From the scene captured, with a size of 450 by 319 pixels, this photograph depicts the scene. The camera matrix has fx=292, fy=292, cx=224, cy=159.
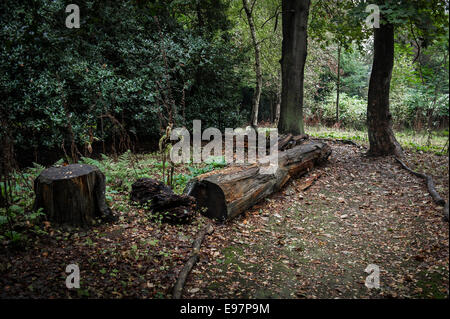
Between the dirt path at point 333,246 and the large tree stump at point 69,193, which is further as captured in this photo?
the large tree stump at point 69,193

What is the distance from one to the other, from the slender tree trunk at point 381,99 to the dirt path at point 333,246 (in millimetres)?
1664

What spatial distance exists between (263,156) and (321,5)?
6989 mm

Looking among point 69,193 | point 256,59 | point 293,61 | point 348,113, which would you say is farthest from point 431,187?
point 348,113

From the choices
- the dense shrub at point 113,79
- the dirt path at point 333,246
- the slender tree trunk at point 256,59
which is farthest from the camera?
the slender tree trunk at point 256,59

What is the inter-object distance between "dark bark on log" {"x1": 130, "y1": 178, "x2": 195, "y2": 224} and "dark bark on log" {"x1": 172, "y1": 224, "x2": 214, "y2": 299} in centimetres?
36

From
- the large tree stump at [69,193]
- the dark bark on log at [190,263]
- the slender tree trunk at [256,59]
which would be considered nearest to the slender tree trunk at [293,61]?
the slender tree trunk at [256,59]

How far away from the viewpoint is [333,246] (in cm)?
458

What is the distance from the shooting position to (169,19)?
10.4 metres

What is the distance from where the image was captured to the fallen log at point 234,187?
4.99 metres

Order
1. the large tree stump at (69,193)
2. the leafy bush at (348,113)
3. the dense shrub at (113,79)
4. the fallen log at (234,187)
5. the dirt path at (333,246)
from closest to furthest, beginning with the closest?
the dirt path at (333,246)
the large tree stump at (69,193)
the fallen log at (234,187)
the dense shrub at (113,79)
the leafy bush at (348,113)

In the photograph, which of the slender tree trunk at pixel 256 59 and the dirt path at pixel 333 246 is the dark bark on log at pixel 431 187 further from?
the slender tree trunk at pixel 256 59

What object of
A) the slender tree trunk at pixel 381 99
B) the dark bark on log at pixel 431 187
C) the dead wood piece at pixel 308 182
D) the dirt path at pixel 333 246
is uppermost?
the slender tree trunk at pixel 381 99

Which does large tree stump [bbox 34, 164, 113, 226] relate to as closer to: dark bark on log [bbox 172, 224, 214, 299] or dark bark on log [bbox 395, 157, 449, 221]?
dark bark on log [bbox 172, 224, 214, 299]

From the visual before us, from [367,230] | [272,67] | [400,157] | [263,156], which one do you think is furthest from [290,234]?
[272,67]
